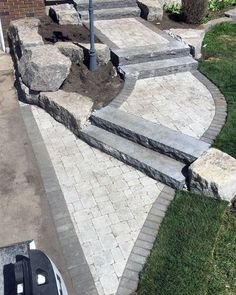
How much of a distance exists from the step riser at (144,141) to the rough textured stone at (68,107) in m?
0.30

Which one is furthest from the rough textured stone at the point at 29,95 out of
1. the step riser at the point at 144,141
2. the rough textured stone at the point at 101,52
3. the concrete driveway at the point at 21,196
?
the rough textured stone at the point at 101,52

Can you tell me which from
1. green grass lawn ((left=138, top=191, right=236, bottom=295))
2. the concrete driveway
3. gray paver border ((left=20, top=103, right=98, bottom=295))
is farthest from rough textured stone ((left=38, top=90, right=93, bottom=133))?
green grass lawn ((left=138, top=191, right=236, bottom=295))

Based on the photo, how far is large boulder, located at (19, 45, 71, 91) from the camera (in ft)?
28.4

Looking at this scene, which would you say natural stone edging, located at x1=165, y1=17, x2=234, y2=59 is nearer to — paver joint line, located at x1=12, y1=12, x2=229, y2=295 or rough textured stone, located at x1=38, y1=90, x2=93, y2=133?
paver joint line, located at x1=12, y1=12, x2=229, y2=295

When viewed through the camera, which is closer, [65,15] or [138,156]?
[138,156]

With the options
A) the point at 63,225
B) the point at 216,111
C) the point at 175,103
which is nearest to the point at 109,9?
the point at 175,103

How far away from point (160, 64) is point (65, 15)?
3606 millimetres

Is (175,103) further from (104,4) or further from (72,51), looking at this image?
(104,4)

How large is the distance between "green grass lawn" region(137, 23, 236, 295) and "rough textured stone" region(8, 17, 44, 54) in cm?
582

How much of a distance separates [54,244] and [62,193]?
1.12 m

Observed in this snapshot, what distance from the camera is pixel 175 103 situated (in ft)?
29.1

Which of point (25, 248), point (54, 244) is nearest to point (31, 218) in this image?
point (54, 244)

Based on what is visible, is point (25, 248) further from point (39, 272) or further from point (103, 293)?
point (103, 293)

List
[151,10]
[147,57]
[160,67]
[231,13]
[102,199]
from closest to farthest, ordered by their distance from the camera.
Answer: [102,199] → [160,67] → [147,57] → [151,10] → [231,13]
